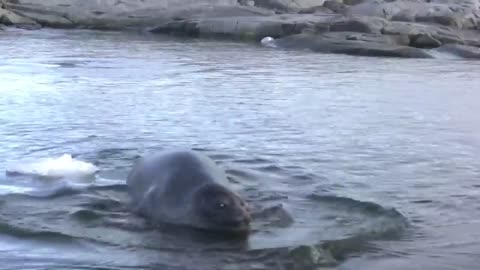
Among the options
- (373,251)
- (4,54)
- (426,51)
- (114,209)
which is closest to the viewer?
(373,251)

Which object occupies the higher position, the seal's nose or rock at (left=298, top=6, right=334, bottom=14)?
the seal's nose

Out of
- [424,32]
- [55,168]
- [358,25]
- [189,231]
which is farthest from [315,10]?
[189,231]

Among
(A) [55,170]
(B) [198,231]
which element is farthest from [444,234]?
(A) [55,170]

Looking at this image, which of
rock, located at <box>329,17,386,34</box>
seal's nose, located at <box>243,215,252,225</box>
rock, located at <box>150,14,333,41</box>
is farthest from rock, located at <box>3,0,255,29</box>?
seal's nose, located at <box>243,215,252,225</box>

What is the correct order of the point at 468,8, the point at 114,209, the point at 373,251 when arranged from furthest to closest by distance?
the point at 468,8 < the point at 114,209 < the point at 373,251

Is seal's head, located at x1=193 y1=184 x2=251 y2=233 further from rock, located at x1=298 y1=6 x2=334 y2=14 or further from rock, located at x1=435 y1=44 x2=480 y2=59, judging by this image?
rock, located at x1=298 y1=6 x2=334 y2=14

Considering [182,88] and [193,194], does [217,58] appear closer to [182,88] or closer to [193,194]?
[182,88]

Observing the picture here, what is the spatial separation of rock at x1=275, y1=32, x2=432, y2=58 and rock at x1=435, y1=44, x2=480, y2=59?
2.27 ft

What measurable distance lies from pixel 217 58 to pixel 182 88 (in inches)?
215

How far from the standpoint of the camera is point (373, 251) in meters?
6.18

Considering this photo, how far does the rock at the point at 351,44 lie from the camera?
2087 cm

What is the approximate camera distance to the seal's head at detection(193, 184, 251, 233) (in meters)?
6.44

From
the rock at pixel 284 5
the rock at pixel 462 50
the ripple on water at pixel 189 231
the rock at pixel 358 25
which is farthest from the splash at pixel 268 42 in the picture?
the ripple on water at pixel 189 231

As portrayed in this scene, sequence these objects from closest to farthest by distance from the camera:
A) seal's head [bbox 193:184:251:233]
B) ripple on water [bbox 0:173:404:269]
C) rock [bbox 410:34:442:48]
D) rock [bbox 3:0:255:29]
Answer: ripple on water [bbox 0:173:404:269] → seal's head [bbox 193:184:251:233] → rock [bbox 410:34:442:48] → rock [bbox 3:0:255:29]
